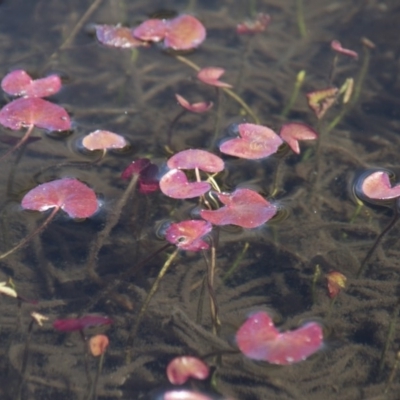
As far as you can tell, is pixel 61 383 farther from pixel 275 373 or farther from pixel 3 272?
pixel 275 373

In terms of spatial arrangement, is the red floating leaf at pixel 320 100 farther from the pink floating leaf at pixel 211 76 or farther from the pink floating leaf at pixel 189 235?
the pink floating leaf at pixel 189 235

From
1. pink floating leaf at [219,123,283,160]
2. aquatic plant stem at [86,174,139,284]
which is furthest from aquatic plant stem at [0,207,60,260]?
pink floating leaf at [219,123,283,160]

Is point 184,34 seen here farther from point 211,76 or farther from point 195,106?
point 195,106

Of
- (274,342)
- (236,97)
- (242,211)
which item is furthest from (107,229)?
(236,97)

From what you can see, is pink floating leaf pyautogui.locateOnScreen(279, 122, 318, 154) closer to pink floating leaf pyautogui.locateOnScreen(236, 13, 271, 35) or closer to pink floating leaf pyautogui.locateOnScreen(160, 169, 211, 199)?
pink floating leaf pyautogui.locateOnScreen(160, 169, 211, 199)

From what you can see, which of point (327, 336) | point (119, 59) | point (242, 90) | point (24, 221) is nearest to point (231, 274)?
point (327, 336)

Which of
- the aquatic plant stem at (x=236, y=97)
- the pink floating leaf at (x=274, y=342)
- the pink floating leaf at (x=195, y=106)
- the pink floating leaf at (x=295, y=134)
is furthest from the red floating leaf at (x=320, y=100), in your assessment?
the pink floating leaf at (x=274, y=342)
